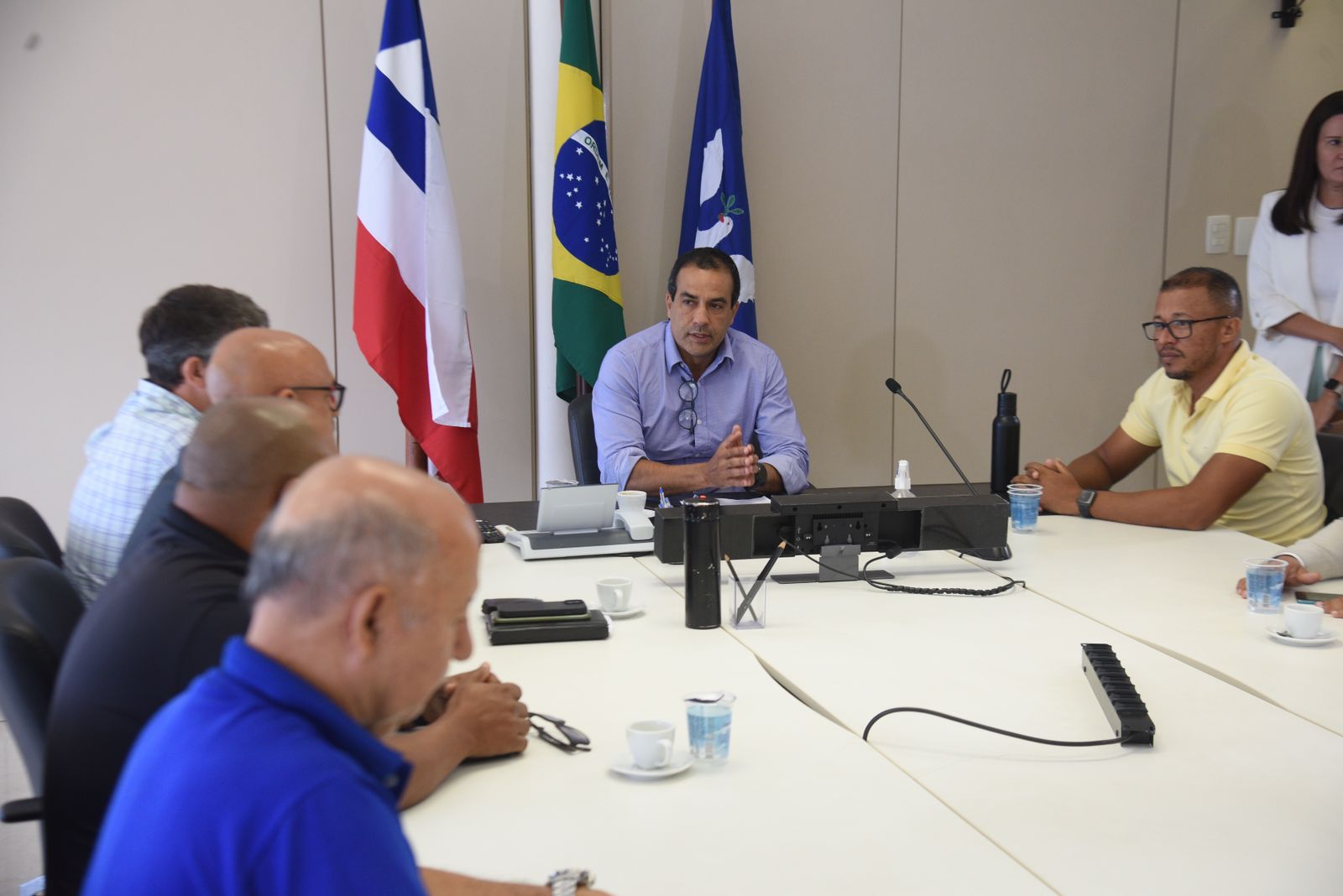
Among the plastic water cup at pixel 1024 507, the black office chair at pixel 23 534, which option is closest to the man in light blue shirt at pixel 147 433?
the black office chair at pixel 23 534

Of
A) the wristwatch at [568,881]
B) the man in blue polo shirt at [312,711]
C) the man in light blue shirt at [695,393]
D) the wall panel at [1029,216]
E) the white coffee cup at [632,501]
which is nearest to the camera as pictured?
the man in blue polo shirt at [312,711]

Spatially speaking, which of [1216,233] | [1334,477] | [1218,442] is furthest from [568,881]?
[1216,233]

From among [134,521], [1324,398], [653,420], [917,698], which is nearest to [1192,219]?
[1324,398]

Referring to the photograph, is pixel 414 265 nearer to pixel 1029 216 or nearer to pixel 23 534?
pixel 23 534

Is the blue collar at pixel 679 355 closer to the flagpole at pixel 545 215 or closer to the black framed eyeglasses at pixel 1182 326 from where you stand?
the flagpole at pixel 545 215

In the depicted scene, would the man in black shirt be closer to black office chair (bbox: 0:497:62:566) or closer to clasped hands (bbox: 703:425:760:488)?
black office chair (bbox: 0:497:62:566)

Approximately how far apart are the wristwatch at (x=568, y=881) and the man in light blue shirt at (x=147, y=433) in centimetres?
129

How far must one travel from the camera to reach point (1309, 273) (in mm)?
4137

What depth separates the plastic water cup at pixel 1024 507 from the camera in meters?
3.04

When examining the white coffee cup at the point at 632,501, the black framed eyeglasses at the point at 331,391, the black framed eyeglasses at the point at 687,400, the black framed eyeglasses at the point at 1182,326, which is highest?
the black framed eyeglasses at the point at 1182,326

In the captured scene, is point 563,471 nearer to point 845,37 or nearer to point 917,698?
point 845,37

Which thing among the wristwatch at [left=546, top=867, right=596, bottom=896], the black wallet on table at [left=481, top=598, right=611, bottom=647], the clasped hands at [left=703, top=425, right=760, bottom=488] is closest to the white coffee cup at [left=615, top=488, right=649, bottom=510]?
the clasped hands at [left=703, top=425, right=760, bottom=488]

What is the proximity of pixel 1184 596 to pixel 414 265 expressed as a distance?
2685 millimetres

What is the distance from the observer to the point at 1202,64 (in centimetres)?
495
